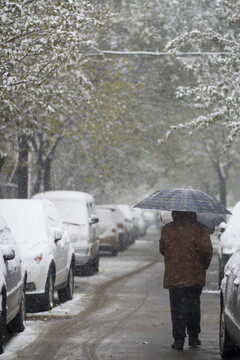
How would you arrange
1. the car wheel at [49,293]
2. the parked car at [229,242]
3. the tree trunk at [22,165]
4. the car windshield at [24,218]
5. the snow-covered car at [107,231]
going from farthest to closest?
1. the snow-covered car at [107,231]
2. the tree trunk at [22,165]
3. the parked car at [229,242]
4. the car windshield at [24,218]
5. the car wheel at [49,293]

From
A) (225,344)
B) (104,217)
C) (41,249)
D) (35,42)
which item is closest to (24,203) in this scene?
(41,249)

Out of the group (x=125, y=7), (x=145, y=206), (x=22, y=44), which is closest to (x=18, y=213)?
(x=22, y=44)

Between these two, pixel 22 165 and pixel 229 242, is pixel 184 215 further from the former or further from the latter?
pixel 22 165

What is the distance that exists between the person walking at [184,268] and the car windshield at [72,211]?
11.0 m

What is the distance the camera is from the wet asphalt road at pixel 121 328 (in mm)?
9594

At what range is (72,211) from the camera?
21.2m

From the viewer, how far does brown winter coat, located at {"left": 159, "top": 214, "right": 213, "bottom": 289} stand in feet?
32.2

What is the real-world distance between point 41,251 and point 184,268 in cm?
397

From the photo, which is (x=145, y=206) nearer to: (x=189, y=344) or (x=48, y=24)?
(x=189, y=344)

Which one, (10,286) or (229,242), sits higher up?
(10,286)

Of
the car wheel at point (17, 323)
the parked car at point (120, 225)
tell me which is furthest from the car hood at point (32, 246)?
the parked car at point (120, 225)

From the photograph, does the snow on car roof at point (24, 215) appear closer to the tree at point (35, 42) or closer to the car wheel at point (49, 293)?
the car wheel at point (49, 293)

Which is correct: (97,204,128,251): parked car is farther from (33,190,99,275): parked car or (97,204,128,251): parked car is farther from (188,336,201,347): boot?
(188,336,201,347): boot

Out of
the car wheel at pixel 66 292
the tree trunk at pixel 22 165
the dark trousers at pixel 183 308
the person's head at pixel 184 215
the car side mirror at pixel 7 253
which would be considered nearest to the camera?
the car side mirror at pixel 7 253
